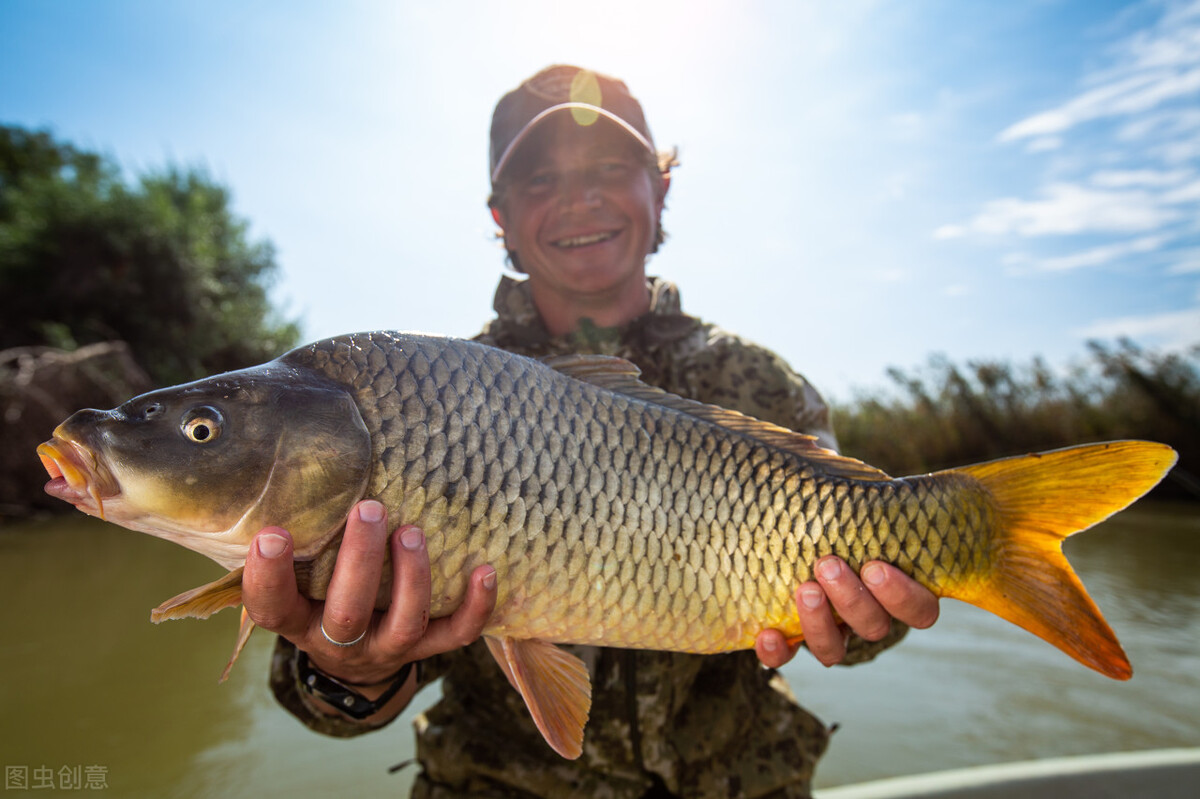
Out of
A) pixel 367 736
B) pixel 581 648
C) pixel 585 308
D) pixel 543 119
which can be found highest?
pixel 543 119

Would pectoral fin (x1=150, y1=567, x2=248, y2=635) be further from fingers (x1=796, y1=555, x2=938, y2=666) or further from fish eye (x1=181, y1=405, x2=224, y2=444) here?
fingers (x1=796, y1=555, x2=938, y2=666)

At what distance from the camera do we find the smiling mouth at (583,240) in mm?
1588

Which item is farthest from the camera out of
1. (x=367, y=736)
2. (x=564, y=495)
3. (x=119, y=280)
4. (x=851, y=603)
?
(x=119, y=280)

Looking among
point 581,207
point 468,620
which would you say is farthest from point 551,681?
point 581,207

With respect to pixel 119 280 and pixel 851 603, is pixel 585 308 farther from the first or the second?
pixel 119 280

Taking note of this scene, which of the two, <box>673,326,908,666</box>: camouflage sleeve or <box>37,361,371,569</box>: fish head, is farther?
<box>673,326,908,666</box>: camouflage sleeve

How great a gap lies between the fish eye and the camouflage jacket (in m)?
0.65

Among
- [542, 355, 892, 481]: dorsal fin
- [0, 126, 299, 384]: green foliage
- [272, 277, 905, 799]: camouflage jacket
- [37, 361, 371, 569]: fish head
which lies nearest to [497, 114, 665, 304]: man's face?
[272, 277, 905, 799]: camouflage jacket

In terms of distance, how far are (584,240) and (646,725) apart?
3.53 feet

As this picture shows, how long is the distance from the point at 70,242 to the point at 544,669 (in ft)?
42.0

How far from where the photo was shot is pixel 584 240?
1.59 metres

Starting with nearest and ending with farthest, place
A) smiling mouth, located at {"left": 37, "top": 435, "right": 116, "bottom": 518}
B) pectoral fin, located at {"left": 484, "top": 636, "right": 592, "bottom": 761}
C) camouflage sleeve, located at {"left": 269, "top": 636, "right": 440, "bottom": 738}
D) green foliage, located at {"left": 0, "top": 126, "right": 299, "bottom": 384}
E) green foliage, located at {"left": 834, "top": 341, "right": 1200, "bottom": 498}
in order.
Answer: smiling mouth, located at {"left": 37, "top": 435, "right": 116, "bottom": 518}, pectoral fin, located at {"left": 484, "top": 636, "right": 592, "bottom": 761}, camouflage sleeve, located at {"left": 269, "top": 636, "right": 440, "bottom": 738}, green foliage, located at {"left": 834, "top": 341, "right": 1200, "bottom": 498}, green foliage, located at {"left": 0, "top": 126, "right": 299, "bottom": 384}

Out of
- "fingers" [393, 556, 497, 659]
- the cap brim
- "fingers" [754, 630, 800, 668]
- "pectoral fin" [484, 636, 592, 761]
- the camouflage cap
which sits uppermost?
the camouflage cap

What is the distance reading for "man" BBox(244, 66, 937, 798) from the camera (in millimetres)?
885
